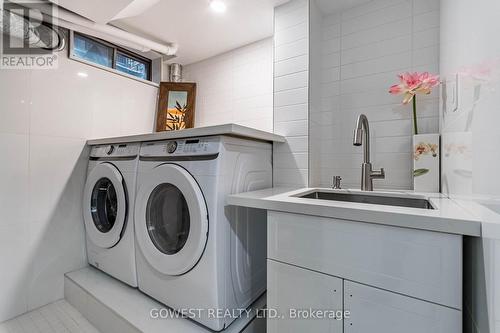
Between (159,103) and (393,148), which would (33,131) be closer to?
(159,103)

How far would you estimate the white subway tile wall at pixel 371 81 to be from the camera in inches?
54.5

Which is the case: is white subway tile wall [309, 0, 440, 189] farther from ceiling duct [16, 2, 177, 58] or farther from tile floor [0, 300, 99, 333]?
tile floor [0, 300, 99, 333]

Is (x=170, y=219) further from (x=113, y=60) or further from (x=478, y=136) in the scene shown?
(x=113, y=60)

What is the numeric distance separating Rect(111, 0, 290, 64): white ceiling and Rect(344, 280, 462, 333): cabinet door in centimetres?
183

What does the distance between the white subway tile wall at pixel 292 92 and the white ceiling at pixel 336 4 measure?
0.55 ft

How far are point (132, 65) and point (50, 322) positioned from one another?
2200 millimetres

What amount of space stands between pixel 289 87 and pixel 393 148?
796 millimetres

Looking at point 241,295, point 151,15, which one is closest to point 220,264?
point 241,295

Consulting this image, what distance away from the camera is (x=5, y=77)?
1.42m

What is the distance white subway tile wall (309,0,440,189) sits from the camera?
138 cm

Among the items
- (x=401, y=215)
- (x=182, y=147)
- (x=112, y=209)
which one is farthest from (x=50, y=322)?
(x=401, y=215)

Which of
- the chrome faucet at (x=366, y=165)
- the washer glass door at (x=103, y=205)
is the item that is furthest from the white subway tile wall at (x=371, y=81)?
the washer glass door at (x=103, y=205)

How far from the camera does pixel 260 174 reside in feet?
4.69

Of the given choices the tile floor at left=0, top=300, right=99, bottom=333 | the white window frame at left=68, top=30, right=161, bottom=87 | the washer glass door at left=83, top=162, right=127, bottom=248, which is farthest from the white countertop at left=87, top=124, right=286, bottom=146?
the tile floor at left=0, top=300, right=99, bottom=333
